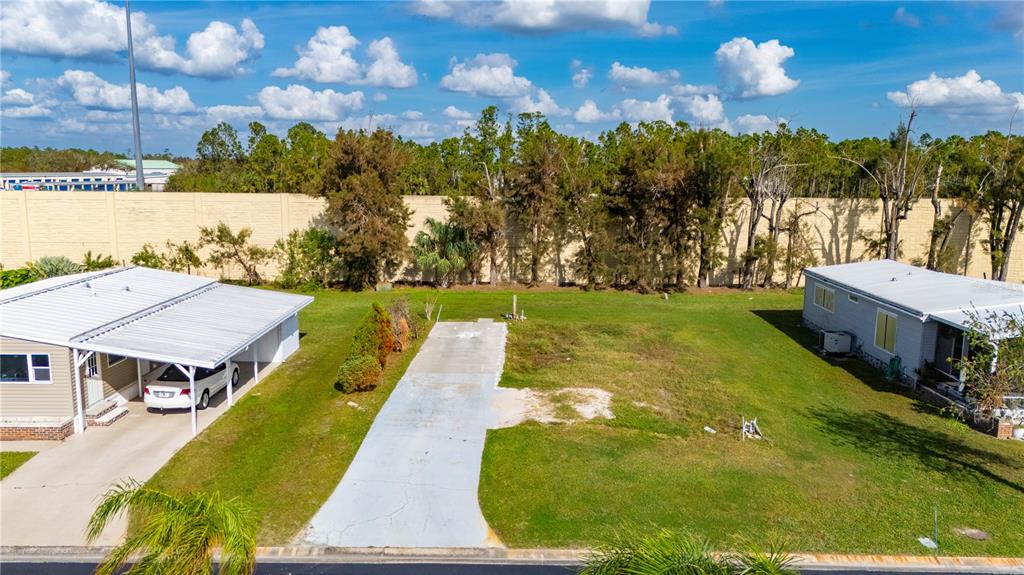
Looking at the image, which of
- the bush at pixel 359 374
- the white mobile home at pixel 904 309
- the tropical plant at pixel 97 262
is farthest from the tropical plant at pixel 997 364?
the tropical plant at pixel 97 262

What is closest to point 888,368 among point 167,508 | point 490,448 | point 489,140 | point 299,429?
point 490,448

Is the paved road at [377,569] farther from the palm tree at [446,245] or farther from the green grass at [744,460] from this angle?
the palm tree at [446,245]

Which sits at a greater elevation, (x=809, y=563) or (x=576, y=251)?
(x=576, y=251)

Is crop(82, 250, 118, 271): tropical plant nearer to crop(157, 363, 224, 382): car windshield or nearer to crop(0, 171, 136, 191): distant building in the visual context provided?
crop(157, 363, 224, 382): car windshield

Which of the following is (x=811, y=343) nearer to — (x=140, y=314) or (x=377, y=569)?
(x=377, y=569)

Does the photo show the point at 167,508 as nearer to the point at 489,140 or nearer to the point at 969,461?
the point at 969,461

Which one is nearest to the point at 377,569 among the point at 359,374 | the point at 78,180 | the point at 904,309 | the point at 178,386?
the point at 359,374
